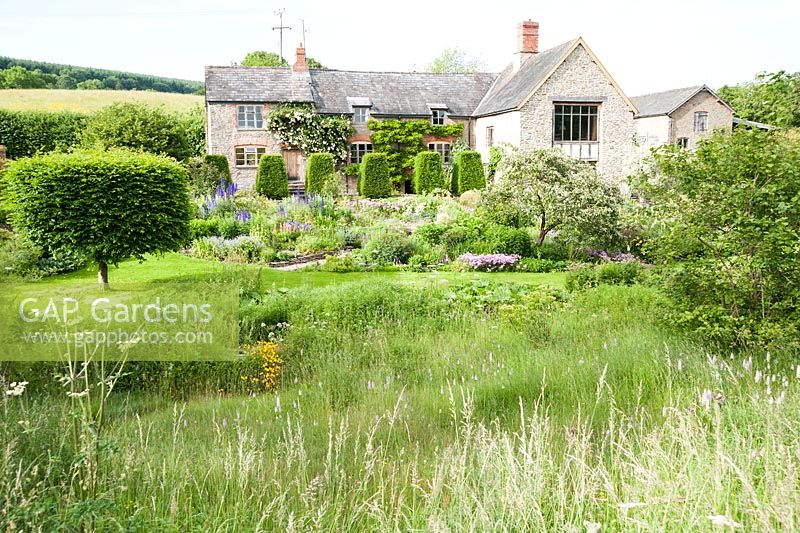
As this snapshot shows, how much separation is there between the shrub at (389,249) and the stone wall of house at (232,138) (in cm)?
1530

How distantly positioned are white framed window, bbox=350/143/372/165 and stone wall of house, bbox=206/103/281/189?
3.04m

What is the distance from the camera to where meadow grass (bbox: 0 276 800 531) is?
9.04 ft

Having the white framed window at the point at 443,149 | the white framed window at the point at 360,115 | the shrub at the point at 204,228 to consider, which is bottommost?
the shrub at the point at 204,228

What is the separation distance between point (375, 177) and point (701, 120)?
1874cm

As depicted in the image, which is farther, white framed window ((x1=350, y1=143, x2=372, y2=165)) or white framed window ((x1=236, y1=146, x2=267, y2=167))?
white framed window ((x1=350, y1=143, x2=372, y2=165))

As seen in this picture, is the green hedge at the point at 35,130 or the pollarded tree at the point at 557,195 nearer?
the pollarded tree at the point at 557,195

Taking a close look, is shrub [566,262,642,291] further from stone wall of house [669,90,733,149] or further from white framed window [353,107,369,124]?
stone wall of house [669,90,733,149]

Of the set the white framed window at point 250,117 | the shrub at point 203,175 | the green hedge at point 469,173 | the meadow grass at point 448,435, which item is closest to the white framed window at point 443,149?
the green hedge at point 469,173

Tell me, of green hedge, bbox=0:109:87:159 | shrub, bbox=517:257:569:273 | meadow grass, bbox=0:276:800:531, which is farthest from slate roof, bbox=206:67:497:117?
meadow grass, bbox=0:276:800:531

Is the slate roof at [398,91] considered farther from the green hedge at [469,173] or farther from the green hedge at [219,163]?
the green hedge at [219,163]

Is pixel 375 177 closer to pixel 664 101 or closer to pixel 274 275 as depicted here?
pixel 274 275

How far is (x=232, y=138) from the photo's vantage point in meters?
28.5

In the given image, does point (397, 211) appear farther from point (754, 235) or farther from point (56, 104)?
point (56, 104)

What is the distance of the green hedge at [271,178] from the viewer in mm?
25531
